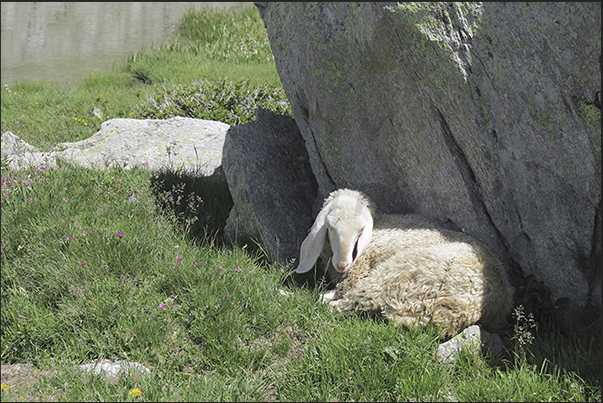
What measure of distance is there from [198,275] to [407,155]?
2103 mm

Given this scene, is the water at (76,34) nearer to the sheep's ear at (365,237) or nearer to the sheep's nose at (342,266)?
the sheep's ear at (365,237)

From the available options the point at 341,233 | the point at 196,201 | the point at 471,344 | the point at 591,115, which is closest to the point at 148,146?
the point at 196,201

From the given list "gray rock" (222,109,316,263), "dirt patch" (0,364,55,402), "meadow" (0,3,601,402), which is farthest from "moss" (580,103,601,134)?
"dirt patch" (0,364,55,402)

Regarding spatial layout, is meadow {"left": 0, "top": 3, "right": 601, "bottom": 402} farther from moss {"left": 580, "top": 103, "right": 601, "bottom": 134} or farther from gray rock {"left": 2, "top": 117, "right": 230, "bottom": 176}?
moss {"left": 580, "top": 103, "right": 601, "bottom": 134}

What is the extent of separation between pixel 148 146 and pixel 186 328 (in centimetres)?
404

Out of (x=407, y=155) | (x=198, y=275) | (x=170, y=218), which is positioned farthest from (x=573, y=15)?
(x=170, y=218)

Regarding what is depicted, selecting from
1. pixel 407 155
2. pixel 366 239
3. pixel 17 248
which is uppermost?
pixel 407 155

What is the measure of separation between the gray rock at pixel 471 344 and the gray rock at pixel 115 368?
196 cm

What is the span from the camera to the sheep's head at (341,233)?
13.6ft

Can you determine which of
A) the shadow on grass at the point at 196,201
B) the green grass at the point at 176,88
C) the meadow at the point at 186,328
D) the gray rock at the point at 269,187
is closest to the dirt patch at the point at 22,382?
the meadow at the point at 186,328

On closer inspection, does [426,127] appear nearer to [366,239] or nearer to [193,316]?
Result: [366,239]

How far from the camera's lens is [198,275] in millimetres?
4047

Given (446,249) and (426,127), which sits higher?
(426,127)

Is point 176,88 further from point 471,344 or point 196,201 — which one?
point 471,344
